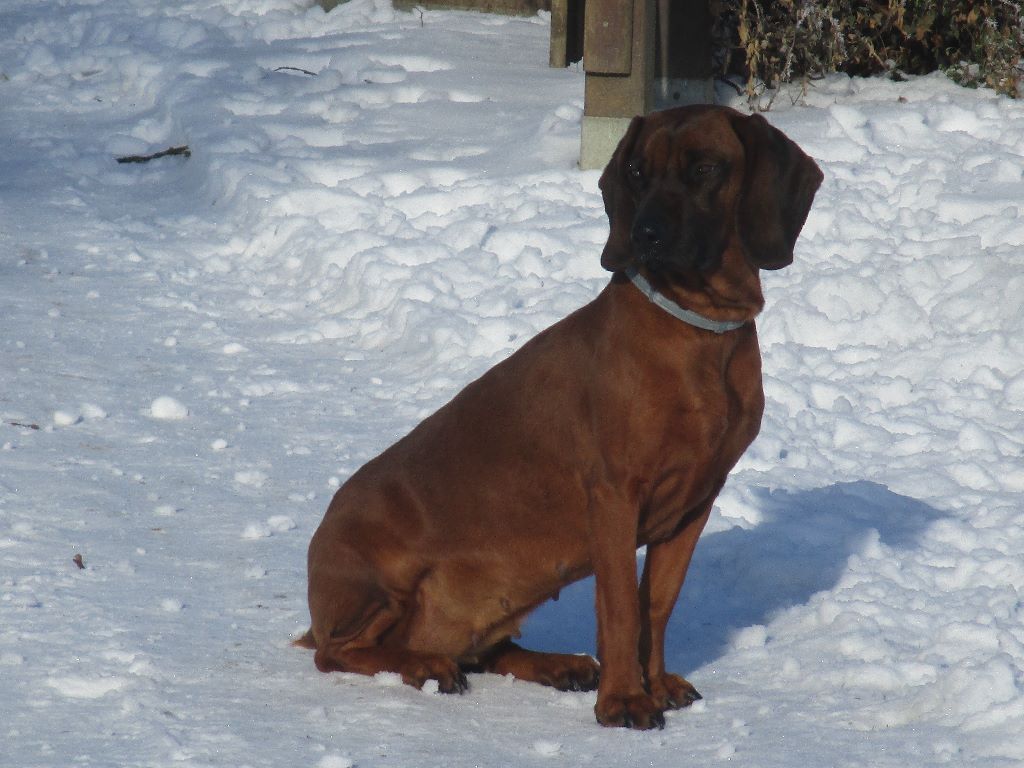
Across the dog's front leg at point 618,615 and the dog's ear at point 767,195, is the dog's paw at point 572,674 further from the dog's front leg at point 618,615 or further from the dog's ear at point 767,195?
the dog's ear at point 767,195

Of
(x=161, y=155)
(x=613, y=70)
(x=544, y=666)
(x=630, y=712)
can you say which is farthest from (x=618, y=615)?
(x=161, y=155)

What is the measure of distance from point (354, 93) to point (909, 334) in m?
4.87

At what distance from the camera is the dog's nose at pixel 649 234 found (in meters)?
3.20

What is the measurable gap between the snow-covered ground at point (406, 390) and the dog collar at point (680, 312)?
99 cm

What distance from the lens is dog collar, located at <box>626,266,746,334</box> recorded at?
330cm

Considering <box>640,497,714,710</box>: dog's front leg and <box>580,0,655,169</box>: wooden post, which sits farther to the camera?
<box>580,0,655,169</box>: wooden post

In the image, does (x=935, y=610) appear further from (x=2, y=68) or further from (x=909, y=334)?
(x=2, y=68)

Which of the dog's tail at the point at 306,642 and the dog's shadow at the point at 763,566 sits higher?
the dog's tail at the point at 306,642

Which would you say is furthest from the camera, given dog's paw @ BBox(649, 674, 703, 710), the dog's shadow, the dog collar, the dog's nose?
the dog's shadow

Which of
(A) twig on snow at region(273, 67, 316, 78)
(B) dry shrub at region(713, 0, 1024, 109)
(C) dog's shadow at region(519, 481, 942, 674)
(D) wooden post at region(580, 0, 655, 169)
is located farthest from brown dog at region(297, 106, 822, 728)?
(A) twig on snow at region(273, 67, 316, 78)

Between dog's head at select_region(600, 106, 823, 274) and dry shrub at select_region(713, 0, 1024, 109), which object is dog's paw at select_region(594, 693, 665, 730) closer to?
dog's head at select_region(600, 106, 823, 274)

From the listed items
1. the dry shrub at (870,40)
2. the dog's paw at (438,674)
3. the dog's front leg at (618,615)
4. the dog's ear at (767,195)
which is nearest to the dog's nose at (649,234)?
the dog's ear at (767,195)

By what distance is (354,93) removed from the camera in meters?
9.67

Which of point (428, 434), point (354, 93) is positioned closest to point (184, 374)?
point (428, 434)
